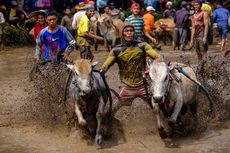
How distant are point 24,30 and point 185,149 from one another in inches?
596

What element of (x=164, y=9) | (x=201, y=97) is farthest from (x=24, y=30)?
(x=201, y=97)

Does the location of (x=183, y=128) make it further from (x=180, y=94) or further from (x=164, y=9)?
(x=164, y=9)

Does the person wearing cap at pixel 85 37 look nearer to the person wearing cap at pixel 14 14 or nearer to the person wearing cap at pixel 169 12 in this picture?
the person wearing cap at pixel 14 14

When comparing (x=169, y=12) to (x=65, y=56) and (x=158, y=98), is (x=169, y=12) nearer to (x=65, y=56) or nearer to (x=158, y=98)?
(x=65, y=56)

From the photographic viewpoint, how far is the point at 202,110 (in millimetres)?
→ 9734

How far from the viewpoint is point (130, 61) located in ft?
30.0

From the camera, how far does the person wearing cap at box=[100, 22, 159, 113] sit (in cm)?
912

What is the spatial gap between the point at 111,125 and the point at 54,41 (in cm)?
210

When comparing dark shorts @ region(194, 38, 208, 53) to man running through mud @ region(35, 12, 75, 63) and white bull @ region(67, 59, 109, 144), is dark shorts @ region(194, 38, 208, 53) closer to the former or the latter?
man running through mud @ region(35, 12, 75, 63)

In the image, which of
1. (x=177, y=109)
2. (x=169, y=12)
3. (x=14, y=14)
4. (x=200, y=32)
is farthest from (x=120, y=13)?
(x=177, y=109)

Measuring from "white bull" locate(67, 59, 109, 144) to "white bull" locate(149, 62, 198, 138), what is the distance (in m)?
0.81

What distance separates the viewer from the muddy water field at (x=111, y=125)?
8.84 meters

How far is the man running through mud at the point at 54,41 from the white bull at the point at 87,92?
190 cm

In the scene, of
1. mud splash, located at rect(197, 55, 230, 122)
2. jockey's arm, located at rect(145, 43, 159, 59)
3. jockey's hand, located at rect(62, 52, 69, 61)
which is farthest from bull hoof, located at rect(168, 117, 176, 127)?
jockey's hand, located at rect(62, 52, 69, 61)
